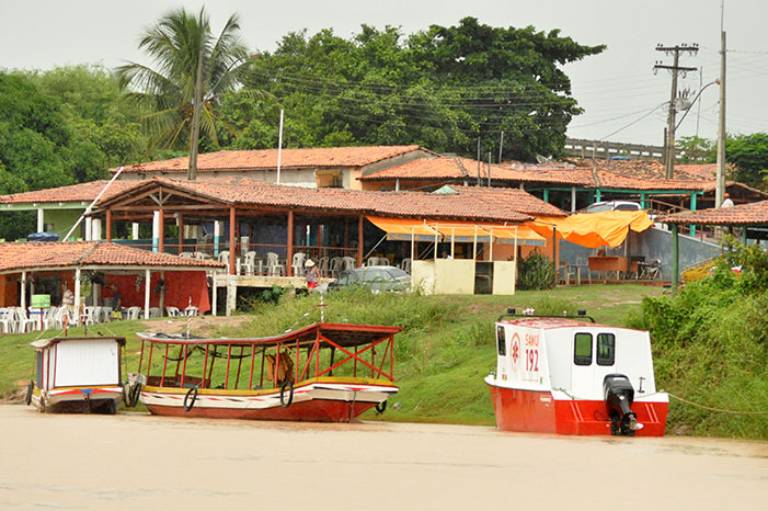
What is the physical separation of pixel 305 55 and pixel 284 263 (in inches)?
1227

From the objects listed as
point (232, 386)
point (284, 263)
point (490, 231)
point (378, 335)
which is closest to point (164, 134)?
point (284, 263)

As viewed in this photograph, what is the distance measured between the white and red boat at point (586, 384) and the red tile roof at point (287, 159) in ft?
109

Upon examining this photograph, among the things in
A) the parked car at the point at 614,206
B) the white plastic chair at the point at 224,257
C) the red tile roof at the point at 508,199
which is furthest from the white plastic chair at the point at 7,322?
the parked car at the point at 614,206

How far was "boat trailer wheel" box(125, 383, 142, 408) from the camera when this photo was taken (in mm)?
26906

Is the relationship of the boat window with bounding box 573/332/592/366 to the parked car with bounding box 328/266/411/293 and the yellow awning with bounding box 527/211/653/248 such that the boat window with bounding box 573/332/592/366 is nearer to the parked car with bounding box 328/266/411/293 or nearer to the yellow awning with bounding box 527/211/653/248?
the parked car with bounding box 328/266/411/293

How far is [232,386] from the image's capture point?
29375mm

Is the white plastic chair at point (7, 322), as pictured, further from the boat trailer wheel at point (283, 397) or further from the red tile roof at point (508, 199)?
the red tile roof at point (508, 199)

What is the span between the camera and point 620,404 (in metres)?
21.0

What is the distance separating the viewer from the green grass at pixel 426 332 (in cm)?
2585

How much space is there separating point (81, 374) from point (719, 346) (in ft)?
37.0

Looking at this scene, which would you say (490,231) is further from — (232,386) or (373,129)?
(373,129)

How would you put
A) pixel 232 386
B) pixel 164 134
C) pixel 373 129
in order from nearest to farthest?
pixel 232 386 < pixel 164 134 < pixel 373 129

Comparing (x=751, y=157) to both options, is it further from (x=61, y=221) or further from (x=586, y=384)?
(x=586, y=384)

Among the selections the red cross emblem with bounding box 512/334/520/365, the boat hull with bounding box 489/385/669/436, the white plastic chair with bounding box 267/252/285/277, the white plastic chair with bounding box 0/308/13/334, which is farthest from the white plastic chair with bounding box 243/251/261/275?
the boat hull with bounding box 489/385/669/436
